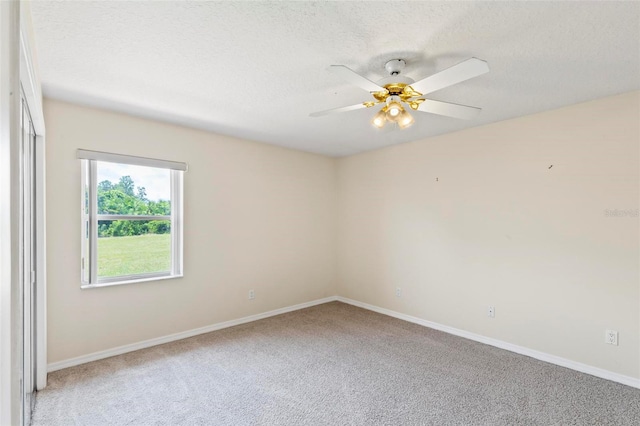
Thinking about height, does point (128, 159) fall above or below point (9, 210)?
above

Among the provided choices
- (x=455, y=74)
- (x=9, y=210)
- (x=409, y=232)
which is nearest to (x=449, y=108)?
(x=455, y=74)

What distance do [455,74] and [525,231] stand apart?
2.22 meters

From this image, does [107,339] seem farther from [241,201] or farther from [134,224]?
[241,201]

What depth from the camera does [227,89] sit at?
8.48 feet

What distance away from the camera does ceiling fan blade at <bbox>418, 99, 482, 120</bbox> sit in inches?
86.4

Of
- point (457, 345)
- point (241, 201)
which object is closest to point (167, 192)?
point (241, 201)

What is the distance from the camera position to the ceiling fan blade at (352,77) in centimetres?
171

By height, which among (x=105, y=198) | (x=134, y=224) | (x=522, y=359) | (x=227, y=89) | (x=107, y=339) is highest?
(x=227, y=89)

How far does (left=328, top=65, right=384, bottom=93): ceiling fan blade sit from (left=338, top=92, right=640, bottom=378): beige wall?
2049 mm

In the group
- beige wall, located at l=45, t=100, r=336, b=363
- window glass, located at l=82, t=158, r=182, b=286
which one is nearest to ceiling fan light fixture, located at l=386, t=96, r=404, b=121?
beige wall, located at l=45, t=100, r=336, b=363

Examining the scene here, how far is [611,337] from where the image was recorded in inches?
107

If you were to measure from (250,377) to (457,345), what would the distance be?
2170mm

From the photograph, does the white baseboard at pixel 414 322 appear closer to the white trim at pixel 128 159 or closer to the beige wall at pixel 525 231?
the beige wall at pixel 525 231

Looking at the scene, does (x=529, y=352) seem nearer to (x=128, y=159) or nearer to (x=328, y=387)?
(x=328, y=387)
